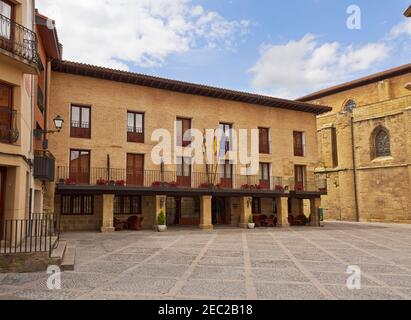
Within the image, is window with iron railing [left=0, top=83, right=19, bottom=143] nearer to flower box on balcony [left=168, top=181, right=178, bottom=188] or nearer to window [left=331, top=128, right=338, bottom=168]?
flower box on balcony [left=168, top=181, right=178, bottom=188]

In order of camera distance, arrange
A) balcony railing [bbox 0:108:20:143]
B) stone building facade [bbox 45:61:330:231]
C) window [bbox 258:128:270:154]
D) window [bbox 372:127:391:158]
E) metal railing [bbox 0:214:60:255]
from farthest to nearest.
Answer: window [bbox 372:127:391:158], window [bbox 258:128:270:154], stone building facade [bbox 45:61:330:231], balcony railing [bbox 0:108:20:143], metal railing [bbox 0:214:60:255]

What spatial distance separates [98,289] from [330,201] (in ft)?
104

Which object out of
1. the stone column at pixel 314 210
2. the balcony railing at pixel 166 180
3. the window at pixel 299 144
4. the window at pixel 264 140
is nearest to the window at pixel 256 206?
the balcony railing at pixel 166 180

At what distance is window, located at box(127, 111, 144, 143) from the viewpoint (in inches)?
845

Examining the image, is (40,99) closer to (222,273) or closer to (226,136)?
(222,273)

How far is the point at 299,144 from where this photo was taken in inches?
1083

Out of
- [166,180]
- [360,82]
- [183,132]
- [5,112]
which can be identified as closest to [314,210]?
[183,132]

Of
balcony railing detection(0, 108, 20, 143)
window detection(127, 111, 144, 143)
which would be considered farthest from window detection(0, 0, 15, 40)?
window detection(127, 111, 144, 143)

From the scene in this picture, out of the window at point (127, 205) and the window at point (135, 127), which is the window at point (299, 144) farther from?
the window at point (127, 205)

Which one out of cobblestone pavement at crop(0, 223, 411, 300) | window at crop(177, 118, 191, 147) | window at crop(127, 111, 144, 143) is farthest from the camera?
window at crop(177, 118, 191, 147)

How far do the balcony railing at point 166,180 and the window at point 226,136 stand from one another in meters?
1.88

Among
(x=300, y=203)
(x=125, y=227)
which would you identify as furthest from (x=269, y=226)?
(x=125, y=227)

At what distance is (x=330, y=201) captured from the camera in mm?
35344
